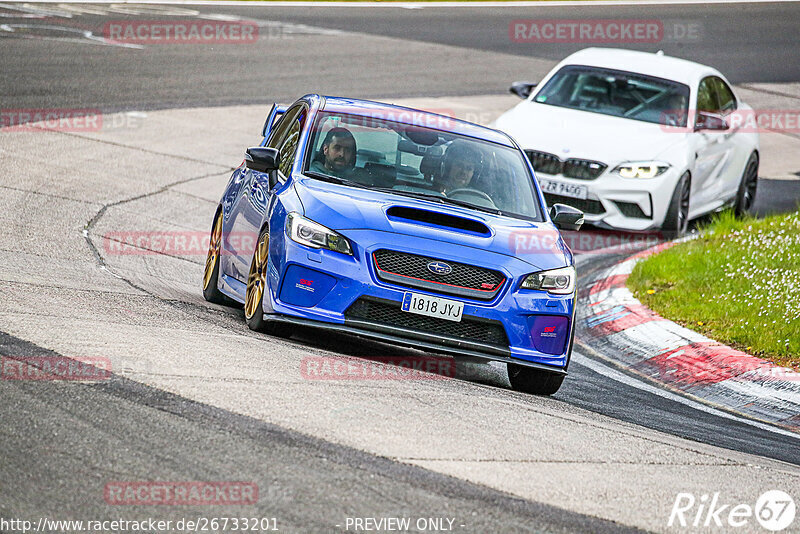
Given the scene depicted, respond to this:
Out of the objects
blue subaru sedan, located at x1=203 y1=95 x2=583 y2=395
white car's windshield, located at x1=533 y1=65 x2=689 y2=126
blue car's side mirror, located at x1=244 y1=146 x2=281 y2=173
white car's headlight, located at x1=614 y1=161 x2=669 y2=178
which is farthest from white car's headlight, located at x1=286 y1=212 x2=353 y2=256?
white car's windshield, located at x1=533 y1=65 x2=689 y2=126

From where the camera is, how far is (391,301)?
7500 millimetres

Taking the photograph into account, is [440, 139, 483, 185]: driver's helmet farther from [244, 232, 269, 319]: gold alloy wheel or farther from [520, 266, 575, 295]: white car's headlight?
[244, 232, 269, 319]: gold alloy wheel

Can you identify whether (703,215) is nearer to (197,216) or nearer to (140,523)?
(197,216)

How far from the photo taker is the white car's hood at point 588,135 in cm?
1374

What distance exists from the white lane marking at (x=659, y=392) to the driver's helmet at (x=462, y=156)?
6.00 feet

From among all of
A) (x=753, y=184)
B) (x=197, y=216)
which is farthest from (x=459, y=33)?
(x=197, y=216)

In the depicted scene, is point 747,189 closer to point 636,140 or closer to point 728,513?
point 636,140

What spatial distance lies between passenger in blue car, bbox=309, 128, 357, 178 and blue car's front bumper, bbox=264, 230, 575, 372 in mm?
919

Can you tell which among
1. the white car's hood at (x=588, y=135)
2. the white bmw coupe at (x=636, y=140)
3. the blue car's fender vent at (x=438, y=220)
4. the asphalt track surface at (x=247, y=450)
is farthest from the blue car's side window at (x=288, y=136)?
the white car's hood at (x=588, y=135)

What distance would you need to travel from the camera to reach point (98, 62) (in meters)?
20.9

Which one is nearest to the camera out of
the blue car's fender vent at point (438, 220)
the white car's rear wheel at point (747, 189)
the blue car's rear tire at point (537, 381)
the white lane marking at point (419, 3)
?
the blue car's fender vent at point (438, 220)

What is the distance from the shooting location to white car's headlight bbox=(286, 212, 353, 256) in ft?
24.9

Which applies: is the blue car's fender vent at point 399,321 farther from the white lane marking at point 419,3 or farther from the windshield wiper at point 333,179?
the white lane marking at point 419,3

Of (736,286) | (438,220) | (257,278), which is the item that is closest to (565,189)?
(736,286)
